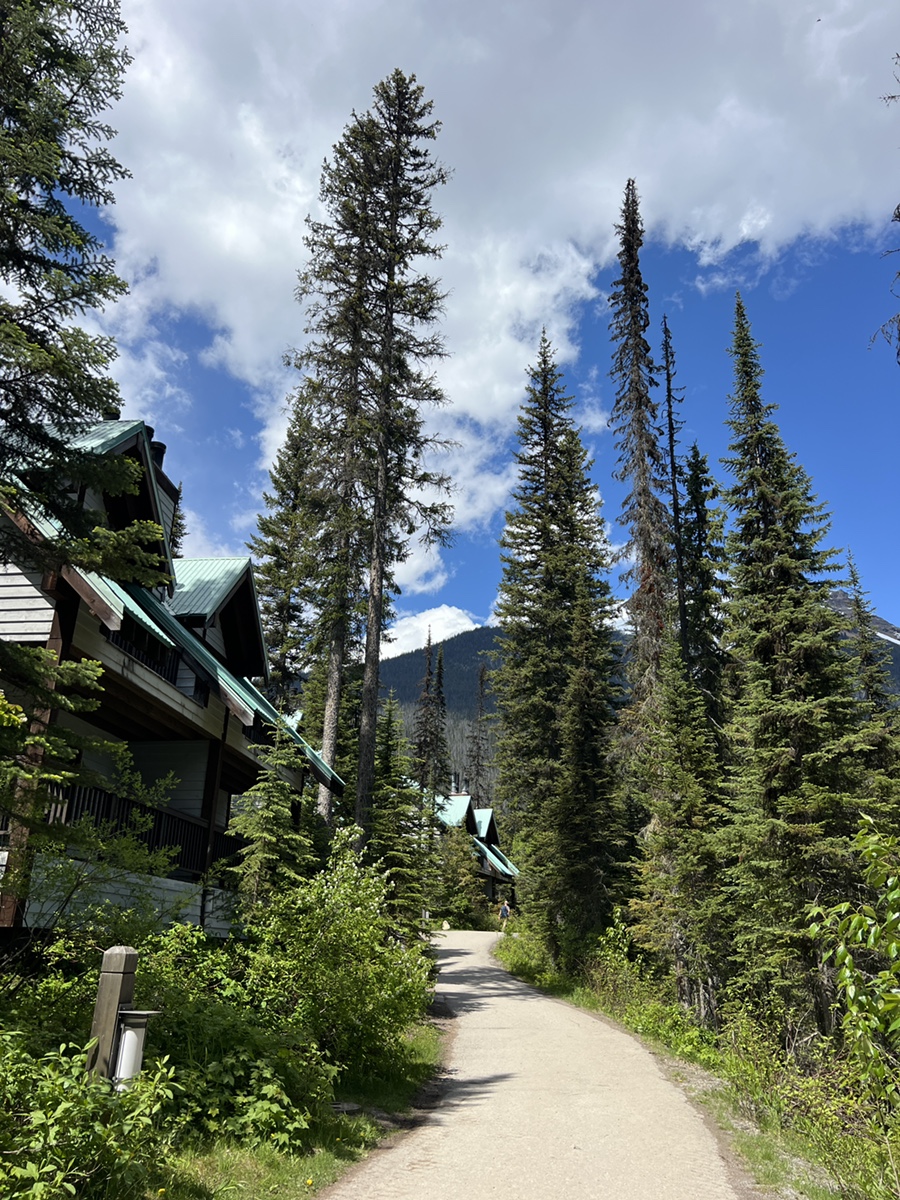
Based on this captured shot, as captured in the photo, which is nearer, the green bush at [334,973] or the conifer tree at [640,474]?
the green bush at [334,973]

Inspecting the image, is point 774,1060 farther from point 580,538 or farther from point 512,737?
point 580,538

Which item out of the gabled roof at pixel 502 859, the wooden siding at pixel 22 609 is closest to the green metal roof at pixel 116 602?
the wooden siding at pixel 22 609

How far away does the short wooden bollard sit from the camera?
14.9 feet

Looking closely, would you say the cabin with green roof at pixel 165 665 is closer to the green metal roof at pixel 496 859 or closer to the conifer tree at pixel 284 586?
the conifer tree at pixel 284 586

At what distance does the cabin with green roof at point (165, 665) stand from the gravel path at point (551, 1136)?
3.51 meters

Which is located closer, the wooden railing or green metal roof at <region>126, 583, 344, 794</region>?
the wooden railing

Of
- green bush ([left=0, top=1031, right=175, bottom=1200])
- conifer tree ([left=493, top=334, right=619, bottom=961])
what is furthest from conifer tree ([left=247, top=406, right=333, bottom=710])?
green bush ([left=0, top=1031, right=175, bottom=1200])

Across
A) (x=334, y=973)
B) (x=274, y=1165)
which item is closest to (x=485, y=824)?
(x=334, y=973)

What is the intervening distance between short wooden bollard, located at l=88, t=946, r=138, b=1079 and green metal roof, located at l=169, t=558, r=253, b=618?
12.1m

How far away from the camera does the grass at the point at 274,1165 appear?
203 inches

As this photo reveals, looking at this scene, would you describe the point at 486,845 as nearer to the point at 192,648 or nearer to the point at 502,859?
the point at 502,859

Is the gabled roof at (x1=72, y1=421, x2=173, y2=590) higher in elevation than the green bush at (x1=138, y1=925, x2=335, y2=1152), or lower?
higher

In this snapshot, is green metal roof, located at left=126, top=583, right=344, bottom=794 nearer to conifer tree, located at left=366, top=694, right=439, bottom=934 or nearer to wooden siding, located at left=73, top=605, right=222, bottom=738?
wooden siding, located at left=73, top=605, right=222, bottom=738

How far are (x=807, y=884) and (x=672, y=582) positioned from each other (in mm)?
11679
